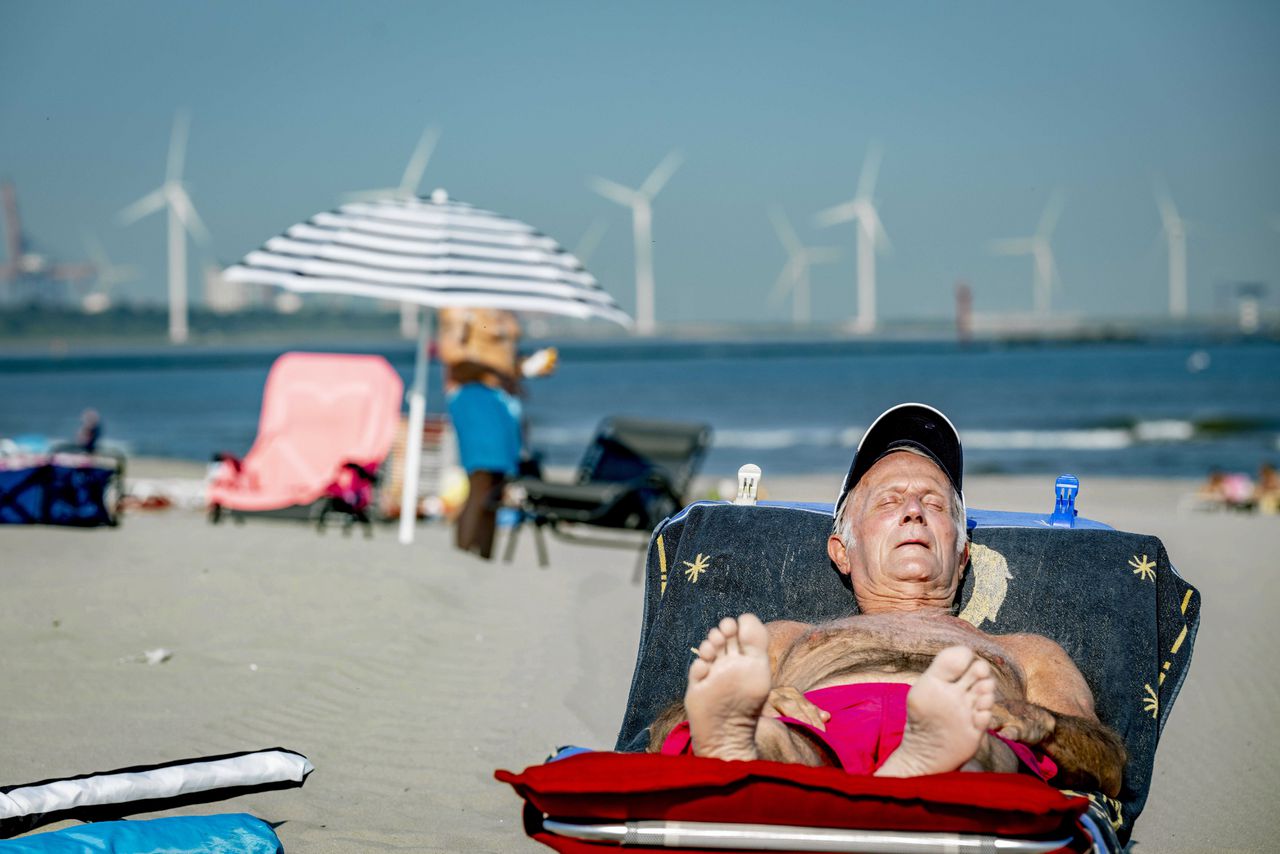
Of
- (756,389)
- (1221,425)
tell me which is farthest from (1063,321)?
(1221,425)

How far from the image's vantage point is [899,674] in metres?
3.18

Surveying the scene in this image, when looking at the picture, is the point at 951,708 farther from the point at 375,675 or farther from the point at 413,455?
the point at 413,455

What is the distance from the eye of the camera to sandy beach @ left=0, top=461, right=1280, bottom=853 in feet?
13.6

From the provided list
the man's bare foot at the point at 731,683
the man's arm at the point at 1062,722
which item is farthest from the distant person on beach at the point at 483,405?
the man's bare foot at the point at 731,683

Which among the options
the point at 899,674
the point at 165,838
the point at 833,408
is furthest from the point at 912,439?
the point at 833,408

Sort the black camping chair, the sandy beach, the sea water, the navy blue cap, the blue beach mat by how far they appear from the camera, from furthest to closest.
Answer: the sea water
the black camping chair
the sandy beach
the navy blue cap
the blue beach mat

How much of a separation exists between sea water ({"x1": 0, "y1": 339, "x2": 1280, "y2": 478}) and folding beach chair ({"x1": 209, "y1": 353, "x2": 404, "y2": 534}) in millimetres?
6000

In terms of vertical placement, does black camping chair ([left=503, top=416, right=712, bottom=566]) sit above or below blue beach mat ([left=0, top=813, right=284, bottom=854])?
above

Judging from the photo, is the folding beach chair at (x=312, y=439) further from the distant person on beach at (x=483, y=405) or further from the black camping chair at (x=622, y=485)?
the black camping chair at (x=622, y=485)

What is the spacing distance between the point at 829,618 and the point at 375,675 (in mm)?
2301

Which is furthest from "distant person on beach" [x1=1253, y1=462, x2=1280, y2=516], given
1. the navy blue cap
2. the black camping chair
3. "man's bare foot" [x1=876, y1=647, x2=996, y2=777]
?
"man's bare foot" [x1=876, y1=647, x2=996, y2=777]

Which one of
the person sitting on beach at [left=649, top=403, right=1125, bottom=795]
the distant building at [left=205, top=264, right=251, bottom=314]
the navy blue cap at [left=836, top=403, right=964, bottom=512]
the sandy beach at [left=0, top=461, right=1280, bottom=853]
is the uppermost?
the distant building at [left=205, top=264, right=251, bottom=314]

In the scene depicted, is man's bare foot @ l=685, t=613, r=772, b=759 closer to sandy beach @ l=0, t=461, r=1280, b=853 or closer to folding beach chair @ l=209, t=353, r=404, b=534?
sandy beach @ l=0, t=461, r=1280, b=853

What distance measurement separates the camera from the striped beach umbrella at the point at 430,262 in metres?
7.61
